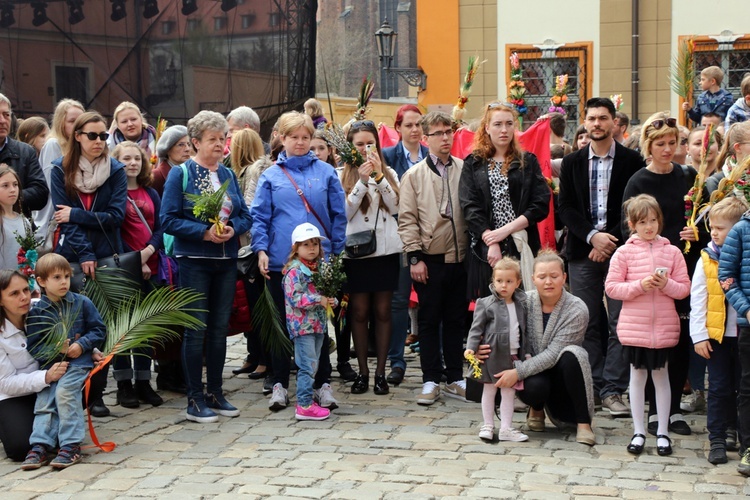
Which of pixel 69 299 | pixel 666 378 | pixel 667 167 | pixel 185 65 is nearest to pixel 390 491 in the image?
pixel 666 378

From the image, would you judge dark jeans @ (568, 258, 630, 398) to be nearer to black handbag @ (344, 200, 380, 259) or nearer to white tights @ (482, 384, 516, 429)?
white tights @ (482, 384, 516, 429)

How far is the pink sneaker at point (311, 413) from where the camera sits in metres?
7.48

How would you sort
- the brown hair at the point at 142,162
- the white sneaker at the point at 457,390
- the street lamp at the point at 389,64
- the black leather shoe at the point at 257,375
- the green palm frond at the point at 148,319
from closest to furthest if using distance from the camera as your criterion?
the green palm frond at the point at 148,319, the white sneaker at the point at 457,390, the brown hair at the point at 142,162, the black leather shoe at the point at 257,375, the street lamp at the point at 389,64

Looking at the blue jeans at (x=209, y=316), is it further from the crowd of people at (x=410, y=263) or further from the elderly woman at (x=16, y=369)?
the elderly woman at (x=16, y=369)

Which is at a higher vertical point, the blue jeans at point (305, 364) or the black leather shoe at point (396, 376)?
the blue jeans at point (305, 364)

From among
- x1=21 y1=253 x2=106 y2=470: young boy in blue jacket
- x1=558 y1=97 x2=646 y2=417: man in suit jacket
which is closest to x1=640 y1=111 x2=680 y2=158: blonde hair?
x1=558 y1=97 x2=646 y2=417: man in suit jacket

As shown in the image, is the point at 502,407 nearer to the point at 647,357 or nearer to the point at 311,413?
the point at 647,357

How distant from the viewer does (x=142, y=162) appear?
27.2ft

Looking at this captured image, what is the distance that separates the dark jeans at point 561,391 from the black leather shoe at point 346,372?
211 centimetres

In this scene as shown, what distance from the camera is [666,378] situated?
678 cm

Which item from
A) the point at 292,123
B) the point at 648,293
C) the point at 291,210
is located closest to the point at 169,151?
the point at 292,123

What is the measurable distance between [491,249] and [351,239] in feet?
3.63

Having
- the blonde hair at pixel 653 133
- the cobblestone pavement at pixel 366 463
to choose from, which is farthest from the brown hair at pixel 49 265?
the blonde hair at pixel 653 133

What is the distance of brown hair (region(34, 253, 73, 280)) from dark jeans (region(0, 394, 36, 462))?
0.80 m
